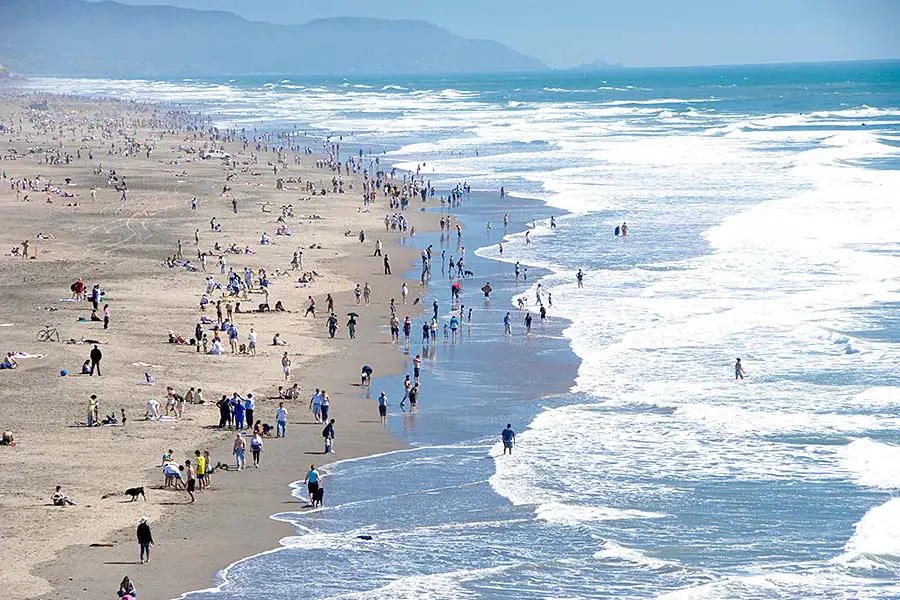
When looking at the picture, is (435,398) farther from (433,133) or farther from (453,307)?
(433,133)

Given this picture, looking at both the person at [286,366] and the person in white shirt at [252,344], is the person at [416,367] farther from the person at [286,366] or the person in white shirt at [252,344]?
the person in white shirt at [252,344]

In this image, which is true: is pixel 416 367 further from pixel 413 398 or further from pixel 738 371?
pixel 738 371

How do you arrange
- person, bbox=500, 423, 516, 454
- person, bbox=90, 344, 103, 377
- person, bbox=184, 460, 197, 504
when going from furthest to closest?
person, bbox=90, 344, 103, 377 → person, bbox=500, 423, 516, 454 → person, bbox=184, 460, 197, 504

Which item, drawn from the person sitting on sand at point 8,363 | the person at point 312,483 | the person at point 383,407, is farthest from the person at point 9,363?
the person at point 312,483

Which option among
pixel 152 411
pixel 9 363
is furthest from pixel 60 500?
pixel 9 363

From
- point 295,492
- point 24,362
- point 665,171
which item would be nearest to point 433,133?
point 665,171

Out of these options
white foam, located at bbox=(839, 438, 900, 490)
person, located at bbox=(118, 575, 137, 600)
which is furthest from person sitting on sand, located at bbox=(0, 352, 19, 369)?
white foam, located at bbox=(839, 438, 900, 490)

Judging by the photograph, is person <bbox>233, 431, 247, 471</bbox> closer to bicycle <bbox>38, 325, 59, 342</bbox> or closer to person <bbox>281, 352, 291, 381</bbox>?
person <bbox>281, 352, 291, 381</bbox>
